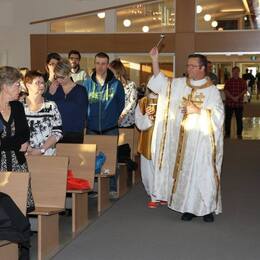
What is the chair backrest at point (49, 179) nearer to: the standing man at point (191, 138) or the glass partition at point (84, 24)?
the standing man at point (191, 138)

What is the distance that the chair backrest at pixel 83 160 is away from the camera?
5836 mm

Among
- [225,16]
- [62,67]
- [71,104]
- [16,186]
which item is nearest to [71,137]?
[71,104]

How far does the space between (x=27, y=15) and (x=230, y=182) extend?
891 cm

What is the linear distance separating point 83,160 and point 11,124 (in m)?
1.64

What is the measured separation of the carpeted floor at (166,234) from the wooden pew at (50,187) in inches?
6.9

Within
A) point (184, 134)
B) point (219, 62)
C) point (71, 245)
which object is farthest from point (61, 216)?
point (219, 62)

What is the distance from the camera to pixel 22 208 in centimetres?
408

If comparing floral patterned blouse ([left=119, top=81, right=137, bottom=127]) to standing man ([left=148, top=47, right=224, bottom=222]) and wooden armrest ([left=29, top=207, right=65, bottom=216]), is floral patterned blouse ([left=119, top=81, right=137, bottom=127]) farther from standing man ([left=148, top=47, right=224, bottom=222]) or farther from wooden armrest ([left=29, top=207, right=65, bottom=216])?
wooden armrest ([left=29, top=207, right=65, bottom=216])

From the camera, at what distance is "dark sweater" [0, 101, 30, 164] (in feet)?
14.1

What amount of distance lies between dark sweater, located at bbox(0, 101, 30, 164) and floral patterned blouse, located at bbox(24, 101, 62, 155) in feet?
2.23

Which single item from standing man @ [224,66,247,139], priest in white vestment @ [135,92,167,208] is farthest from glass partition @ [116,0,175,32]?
priest in white vestment @ [135,92,167,208]

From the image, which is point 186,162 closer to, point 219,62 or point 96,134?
point 96,134

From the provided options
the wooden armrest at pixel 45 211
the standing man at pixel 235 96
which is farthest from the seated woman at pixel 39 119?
the standing man at pixel 235 96

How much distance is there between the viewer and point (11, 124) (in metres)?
4.34
